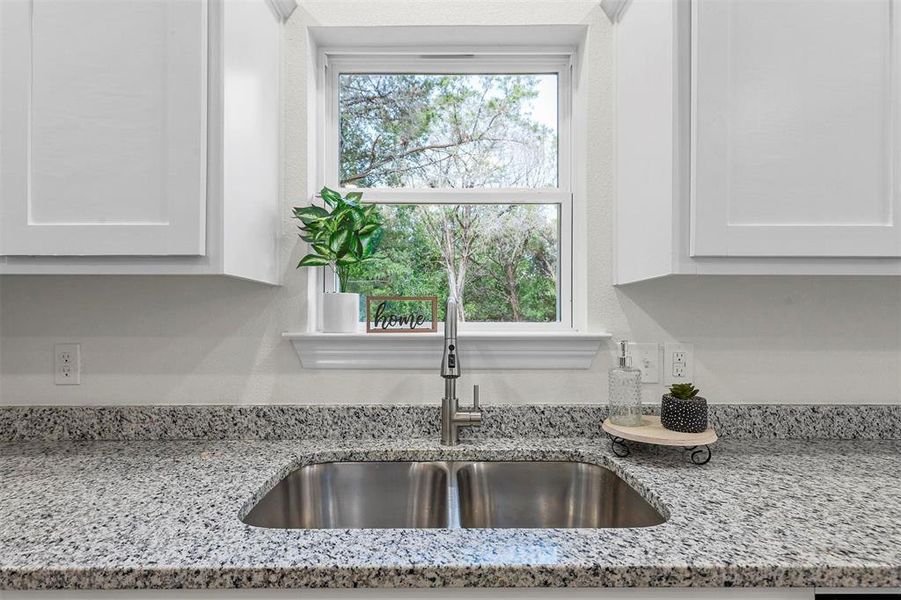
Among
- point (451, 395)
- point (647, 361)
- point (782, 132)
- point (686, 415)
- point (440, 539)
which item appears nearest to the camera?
point (440, 539)

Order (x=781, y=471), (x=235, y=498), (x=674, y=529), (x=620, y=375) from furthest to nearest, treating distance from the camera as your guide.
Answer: (x=620, y=375)
(x=781, y=471)
(x=235, y=498)
(x=674, y=529)

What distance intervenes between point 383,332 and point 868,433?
1.39 meters

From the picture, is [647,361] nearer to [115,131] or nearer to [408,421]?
[408,421]

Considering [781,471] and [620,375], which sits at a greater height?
[620,375]

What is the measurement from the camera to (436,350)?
4.52 feet

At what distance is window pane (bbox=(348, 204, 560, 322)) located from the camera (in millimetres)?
1516

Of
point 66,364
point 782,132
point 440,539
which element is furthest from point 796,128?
point 66,364

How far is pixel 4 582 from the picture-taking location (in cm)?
70

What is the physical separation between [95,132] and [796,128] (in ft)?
4.88

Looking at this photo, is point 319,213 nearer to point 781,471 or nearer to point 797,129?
point 797,129

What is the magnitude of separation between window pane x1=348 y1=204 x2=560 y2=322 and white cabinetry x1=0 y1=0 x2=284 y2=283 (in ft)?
1.92

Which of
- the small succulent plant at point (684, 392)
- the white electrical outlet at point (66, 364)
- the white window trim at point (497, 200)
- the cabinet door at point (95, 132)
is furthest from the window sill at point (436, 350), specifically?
the white electrical outlet at point (66, 364)

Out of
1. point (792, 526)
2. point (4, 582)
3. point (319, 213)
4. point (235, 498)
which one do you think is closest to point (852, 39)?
point (792, 526)

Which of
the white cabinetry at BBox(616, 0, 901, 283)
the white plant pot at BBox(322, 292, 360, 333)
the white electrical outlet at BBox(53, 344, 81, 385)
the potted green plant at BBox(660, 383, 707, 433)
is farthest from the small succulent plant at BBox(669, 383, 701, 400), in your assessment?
the white electrical outlet at BBox(53, 344, 81, 385)
